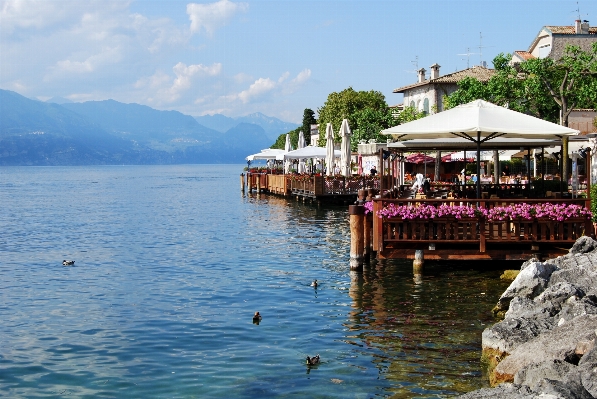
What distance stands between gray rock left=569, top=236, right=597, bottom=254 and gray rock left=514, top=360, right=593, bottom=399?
26.2ft

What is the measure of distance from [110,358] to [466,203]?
30.1ft

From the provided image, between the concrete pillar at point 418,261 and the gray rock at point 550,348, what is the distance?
7.50 meters

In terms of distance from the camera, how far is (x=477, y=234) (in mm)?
17734

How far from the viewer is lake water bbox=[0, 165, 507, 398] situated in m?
11.3

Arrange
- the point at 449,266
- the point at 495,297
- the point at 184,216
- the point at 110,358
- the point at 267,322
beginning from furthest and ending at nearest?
1. the point at 184,216
2. the point at 449,266
3. the point at 495,297
4. the point at 267,322
5. the point at 110,358

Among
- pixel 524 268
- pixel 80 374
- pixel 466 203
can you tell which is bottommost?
pixel 80 374

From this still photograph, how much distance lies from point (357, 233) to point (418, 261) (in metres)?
1.58

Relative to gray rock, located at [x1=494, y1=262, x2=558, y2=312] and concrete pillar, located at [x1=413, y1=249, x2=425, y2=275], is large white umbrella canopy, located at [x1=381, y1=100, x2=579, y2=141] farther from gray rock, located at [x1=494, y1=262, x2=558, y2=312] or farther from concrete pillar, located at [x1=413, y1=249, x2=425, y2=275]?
gray rock, located at [x1=494, y1=262, x2=558, y2=312]

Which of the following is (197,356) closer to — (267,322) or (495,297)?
(267,322)

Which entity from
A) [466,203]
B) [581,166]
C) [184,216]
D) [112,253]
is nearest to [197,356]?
[466,203]

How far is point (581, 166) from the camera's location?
46.1 metres

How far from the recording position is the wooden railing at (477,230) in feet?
57.5

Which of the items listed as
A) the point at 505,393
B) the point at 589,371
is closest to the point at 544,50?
the point at 589,371

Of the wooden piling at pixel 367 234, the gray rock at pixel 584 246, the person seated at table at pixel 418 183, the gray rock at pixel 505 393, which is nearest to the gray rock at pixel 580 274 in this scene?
the gray rock at pixel 584 246
